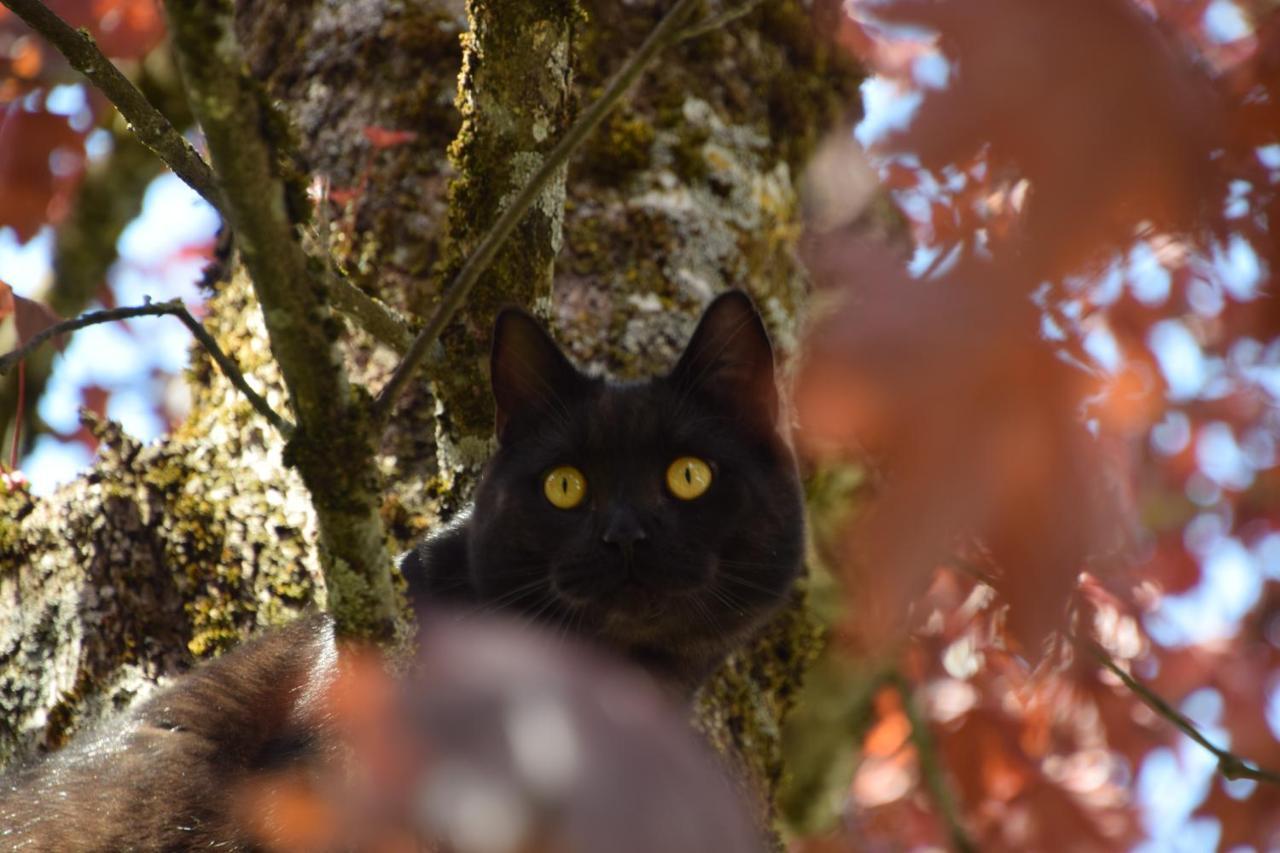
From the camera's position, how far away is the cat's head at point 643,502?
6.60ft

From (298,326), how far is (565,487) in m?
1.08

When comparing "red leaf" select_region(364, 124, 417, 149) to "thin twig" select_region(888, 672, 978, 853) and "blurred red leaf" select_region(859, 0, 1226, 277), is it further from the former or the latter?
"blurred red leaf" select_region(859, 0, 1226, 277)

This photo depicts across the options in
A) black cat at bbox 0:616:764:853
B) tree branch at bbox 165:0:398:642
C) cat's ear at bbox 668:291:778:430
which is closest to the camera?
black cat at bbox 0:616:764:853

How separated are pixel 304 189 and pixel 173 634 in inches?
51.6

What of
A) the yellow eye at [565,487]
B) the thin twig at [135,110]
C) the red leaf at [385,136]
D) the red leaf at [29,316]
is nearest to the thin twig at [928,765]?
the yellow eye at [565,487]

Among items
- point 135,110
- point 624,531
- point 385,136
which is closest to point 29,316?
point 385,136

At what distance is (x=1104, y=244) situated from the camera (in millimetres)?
788

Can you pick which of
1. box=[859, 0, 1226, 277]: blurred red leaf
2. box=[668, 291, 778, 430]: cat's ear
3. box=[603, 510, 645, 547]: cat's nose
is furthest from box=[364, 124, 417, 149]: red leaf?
box=[859, 0, 1226, 277]: blurred red leaf

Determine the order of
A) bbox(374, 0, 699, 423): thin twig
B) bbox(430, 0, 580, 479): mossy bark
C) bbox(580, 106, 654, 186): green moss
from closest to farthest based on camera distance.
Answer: bbox(374, 0, 699, 423): thin twig < bbox(430, 0, 580, 479): mossy bark < bbox(580, 106, 654, 186): green moss

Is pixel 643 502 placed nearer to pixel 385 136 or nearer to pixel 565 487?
pixel 565 487

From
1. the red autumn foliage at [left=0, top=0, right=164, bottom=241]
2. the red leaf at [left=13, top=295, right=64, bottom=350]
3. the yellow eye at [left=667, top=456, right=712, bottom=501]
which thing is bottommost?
the yellow eye at [left=667, top=456, right=712, bottom=501]

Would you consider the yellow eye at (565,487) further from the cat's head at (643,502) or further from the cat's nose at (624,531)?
the cat's nose at (624,531)

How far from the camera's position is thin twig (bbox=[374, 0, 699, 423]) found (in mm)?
1141

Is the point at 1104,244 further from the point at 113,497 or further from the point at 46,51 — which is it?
the point at 46,51
